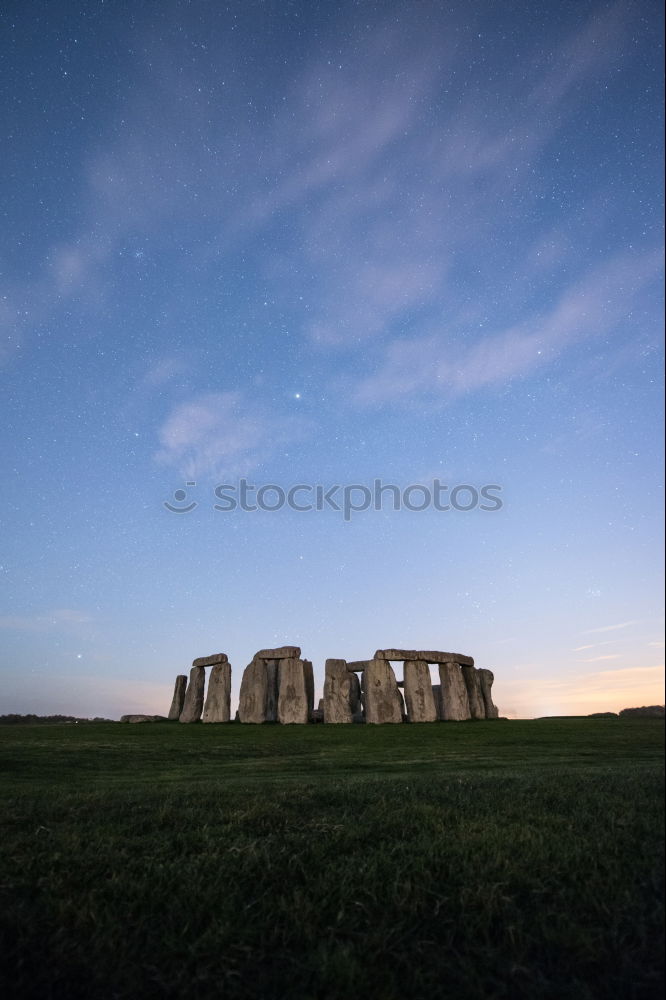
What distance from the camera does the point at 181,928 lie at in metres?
3.67

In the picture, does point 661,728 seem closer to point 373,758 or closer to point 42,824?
point 42,824

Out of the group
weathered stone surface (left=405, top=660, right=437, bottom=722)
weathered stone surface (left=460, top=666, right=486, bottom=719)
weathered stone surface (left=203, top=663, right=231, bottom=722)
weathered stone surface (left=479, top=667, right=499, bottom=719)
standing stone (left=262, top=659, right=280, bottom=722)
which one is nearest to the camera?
weathered stone surface (left=405, top=660, right=437, bottom=722)

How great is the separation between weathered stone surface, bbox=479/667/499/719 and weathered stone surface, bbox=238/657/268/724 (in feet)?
32.9

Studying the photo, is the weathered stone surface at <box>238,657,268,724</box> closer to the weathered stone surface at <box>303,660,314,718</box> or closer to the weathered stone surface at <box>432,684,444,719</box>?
the weathered stone surface at <box>303,660,314,718</box>

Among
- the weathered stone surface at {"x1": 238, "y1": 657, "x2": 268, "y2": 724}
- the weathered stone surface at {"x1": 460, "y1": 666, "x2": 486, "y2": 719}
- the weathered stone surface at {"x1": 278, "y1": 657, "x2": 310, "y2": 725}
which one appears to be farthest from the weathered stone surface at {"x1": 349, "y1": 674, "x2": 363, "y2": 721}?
the weathered stone surface at {"x1": 460, "y1": 666, "x2": 486, "y2": 719}

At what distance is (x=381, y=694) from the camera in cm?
2547

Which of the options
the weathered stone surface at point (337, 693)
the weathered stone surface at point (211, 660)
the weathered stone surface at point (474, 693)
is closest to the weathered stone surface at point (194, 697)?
the weathered stone surface at point (211, 660)

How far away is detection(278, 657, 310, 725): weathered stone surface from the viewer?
2533cm

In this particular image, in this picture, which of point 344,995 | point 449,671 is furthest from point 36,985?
point 449,671

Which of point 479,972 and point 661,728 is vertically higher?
point 661,728

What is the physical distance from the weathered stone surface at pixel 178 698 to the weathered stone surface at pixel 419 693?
10989 millimetres

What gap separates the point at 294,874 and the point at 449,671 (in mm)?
24144

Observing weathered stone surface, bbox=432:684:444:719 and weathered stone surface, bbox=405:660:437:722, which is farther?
weathered stone surface, bbox=432:684:444:719

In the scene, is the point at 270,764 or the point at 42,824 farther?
the point at 270,764
